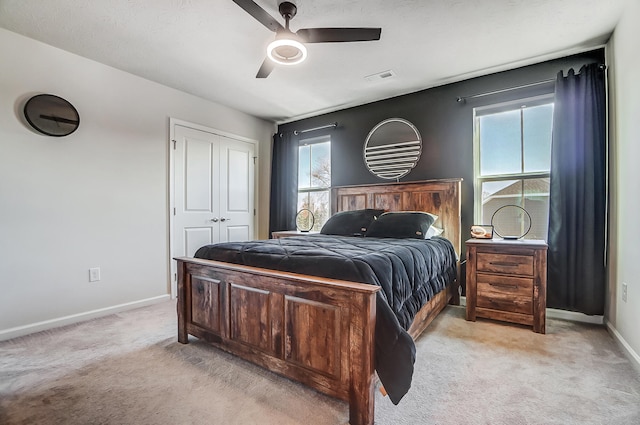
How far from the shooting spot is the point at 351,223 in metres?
3.33

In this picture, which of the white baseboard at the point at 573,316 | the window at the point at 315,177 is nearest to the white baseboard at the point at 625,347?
the white baseboard at the point at 573,316

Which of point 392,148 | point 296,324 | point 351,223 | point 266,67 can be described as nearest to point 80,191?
point 266,67

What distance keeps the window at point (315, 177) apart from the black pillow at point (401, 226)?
1.36 meters

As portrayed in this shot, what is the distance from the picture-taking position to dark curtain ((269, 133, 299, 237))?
457 centimetres

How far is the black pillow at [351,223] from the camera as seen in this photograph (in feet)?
10.7

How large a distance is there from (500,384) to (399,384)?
78 cm

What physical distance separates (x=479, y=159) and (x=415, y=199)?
0.81 meters

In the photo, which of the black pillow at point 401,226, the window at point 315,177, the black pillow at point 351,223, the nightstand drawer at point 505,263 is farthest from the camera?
the window at point 315,177

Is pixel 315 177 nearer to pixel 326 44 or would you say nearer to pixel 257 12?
pixel 326 44

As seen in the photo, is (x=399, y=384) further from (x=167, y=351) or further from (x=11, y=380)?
(x=11, y=380)

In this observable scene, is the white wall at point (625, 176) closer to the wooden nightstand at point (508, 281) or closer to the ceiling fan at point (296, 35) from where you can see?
the wooden nightstand at point (508, 281)

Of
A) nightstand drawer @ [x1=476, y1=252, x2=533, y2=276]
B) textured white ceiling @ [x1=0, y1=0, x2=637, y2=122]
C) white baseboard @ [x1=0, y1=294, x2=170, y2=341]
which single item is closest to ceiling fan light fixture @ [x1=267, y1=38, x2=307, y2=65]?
textured white ceiling @ [x1=0, y1=0, x2=637, y2=122]

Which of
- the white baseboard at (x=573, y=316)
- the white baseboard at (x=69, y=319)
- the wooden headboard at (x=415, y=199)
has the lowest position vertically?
the white baseboard at (x=69, y=319)

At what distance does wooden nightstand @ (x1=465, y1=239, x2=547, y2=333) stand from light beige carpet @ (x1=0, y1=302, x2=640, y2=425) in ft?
0.62
